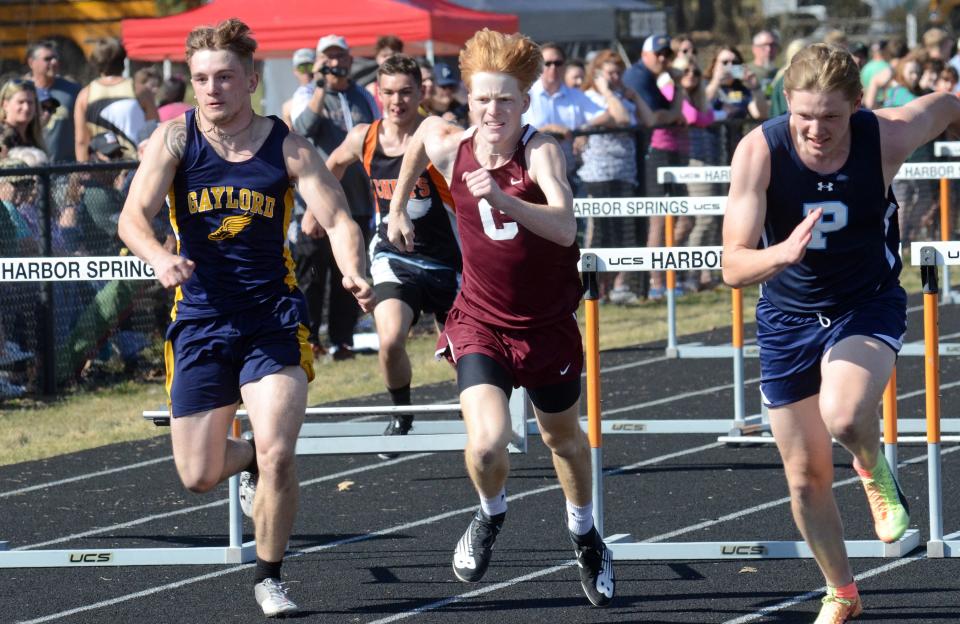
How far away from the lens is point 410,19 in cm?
1814

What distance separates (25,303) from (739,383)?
501 centimetres

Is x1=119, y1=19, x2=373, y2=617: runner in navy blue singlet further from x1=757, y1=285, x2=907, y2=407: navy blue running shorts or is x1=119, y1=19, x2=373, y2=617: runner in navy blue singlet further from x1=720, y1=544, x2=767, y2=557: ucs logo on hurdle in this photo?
x1=720, y1=544, x2=767, y2=557: ucs logo on hurdle

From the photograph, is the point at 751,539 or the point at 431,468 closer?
the point at 751,539

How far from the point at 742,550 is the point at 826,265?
1595mm

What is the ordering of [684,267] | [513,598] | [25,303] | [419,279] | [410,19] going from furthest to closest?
[410,19] < [25,303] < [419,279] < [684,267] < [513,598]

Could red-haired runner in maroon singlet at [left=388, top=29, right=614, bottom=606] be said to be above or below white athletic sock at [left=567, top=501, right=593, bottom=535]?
above

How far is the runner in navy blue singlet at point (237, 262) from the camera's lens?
6.18 meters

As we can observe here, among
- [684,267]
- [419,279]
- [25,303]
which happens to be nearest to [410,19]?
[25,303]

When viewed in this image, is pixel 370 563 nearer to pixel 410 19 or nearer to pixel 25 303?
pixel 25 303

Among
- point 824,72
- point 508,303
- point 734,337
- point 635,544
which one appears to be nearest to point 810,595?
point 635,544

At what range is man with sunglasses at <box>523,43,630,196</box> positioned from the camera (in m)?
15.0

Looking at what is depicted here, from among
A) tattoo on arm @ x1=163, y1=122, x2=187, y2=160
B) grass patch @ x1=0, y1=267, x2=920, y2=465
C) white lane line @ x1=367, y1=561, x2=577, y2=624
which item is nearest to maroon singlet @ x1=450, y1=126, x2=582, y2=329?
tattoo on arm @ x1=163, y1=122, x2=187, y2=160

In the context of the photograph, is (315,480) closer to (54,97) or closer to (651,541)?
(651,541)

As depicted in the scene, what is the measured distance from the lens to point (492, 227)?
20.4 feet
